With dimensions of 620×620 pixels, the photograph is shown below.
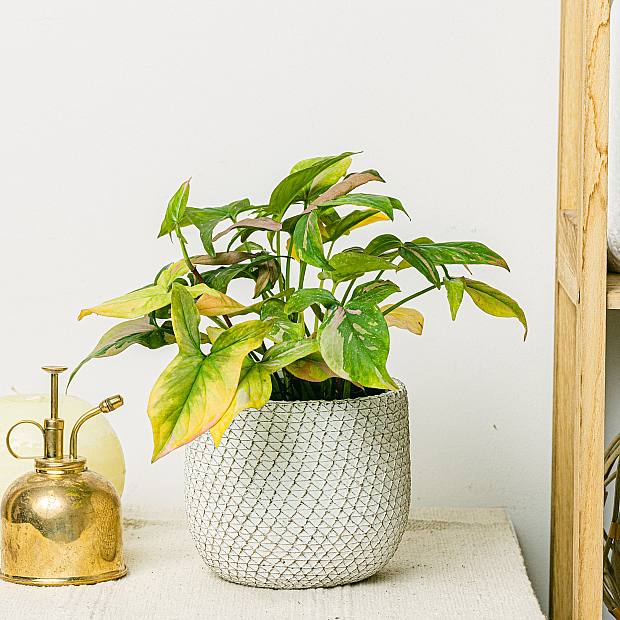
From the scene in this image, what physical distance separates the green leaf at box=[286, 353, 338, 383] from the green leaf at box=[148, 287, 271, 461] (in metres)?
0.08

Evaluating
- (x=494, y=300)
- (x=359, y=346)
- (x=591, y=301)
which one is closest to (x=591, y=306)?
(x=591, y=301)

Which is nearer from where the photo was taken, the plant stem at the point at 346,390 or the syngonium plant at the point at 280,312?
the syngonium plant at the point at 280,312

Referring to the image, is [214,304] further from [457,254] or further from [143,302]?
[457,254]

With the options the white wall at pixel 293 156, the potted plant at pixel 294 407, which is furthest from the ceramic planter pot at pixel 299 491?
the white wall at pixel 293 156

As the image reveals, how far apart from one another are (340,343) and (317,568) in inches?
9.3

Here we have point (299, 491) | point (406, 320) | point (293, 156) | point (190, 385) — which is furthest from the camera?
point (293, 156)

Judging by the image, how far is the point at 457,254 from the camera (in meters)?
0.86

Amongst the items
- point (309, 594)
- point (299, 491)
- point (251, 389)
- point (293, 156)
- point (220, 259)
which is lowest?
point (309, 594)

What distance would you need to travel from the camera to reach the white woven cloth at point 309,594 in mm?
859

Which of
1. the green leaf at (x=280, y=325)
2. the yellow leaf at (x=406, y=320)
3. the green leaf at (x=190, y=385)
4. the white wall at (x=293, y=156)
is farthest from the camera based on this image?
the white wall at (x=293, y=156)

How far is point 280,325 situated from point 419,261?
13cm

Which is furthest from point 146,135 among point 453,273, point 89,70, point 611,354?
point 611,354

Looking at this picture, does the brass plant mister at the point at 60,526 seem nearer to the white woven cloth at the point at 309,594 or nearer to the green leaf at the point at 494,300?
the white woven cloth at the point at 309,594

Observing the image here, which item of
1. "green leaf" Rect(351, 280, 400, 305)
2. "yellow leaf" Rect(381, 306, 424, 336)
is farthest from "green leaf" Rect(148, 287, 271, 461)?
"yellow leaf" Rect(381, 306, 424, 336)
